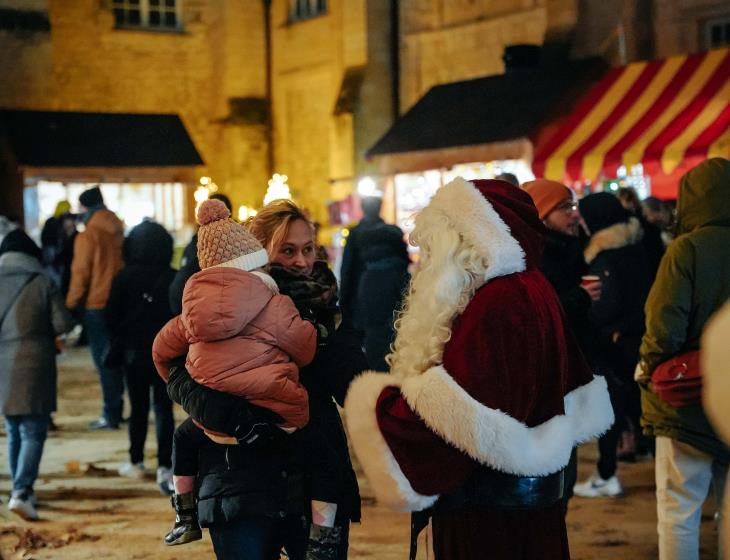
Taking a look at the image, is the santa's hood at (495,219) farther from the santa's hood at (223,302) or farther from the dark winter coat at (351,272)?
the dark winter coat at (351,272)

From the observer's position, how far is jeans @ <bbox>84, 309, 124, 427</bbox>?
9.80 m

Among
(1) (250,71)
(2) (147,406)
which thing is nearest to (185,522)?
(2) (147,406)

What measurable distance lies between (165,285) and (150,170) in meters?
14.6

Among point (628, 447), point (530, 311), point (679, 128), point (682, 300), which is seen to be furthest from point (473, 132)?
point (530, 311)

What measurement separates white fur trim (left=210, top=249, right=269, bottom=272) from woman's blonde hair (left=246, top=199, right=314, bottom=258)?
25 centimetres

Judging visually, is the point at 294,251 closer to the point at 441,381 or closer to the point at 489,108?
the point at 441,381

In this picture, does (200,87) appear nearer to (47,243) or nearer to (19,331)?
(47,243)

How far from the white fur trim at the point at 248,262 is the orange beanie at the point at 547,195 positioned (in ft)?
6.62

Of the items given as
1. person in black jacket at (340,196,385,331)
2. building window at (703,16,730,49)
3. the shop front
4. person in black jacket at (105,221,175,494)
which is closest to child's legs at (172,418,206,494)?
person in black jacket at (105,221,175,494)

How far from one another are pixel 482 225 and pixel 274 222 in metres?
1.14

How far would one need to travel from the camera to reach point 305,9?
24.1 meters

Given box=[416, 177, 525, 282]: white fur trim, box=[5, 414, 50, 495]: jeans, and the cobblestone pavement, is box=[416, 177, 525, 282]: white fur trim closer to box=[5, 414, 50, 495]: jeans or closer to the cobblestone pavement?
the cobblestone pavement

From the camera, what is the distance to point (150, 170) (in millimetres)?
21734

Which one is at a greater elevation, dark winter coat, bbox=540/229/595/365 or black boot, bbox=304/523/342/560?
dark winter coat, bbox=540/229/595/365
